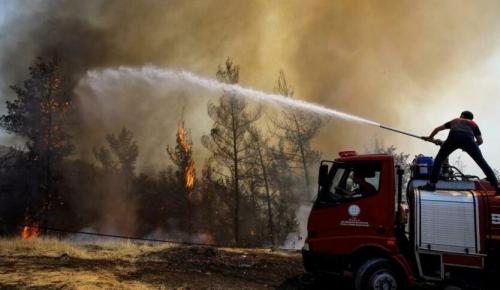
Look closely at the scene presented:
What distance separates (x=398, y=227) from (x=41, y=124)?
27.3 m

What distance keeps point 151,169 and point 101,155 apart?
285 inches

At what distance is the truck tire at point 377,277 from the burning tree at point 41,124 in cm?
2597

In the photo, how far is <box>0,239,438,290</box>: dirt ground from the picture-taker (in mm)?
8469

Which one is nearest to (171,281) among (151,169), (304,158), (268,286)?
(268,286)

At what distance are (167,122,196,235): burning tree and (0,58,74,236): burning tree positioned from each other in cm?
1418

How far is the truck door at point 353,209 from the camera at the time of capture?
25.8ft

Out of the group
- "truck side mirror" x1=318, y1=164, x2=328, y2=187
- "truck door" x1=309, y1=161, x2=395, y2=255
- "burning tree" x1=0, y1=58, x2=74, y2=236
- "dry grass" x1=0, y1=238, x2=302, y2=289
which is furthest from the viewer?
"burning tree" x1=0, y1=58, x2=74, y2=236

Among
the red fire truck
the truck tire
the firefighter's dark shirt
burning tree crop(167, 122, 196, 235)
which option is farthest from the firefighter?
burning tree crop(167, 122, 196, 235)

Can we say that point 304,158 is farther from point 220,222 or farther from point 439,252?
point 439,252

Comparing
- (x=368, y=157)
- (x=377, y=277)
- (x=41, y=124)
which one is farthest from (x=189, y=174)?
(x=377, y=277)

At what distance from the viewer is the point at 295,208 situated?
33.3 m

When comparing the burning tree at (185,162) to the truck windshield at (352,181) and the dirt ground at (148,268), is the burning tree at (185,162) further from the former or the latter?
the truck windshield at (352,181)

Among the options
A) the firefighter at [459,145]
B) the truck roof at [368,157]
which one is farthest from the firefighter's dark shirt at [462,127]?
the truck roof at [368,157]

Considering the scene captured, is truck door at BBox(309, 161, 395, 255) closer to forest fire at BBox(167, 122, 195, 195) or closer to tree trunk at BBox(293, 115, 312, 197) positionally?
tree trunk at BBox(293, 115, 312, 197)
